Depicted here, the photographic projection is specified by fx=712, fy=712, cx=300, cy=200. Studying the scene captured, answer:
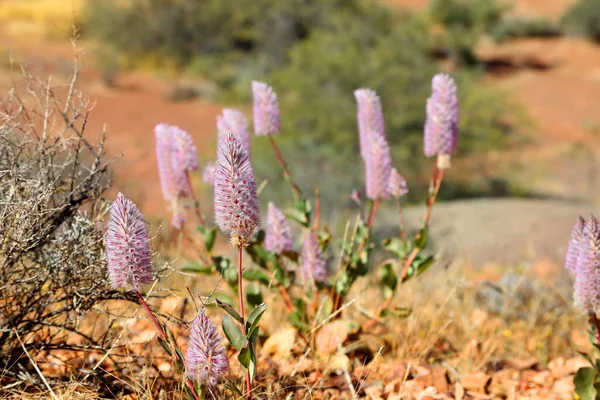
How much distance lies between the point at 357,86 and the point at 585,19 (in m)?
17.3

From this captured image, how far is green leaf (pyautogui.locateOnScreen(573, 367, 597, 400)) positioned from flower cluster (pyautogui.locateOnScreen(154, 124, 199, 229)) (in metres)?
1.55

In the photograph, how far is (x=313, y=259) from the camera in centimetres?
286

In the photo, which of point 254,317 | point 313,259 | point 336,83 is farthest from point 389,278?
point 336,83

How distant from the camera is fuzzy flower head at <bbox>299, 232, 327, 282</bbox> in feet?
9.32

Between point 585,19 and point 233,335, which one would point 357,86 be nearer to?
point 233,335

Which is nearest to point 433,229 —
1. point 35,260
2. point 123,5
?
point 35,260

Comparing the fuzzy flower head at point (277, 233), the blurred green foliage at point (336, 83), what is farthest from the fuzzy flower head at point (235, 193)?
the blurred green foliage at point (336, 83)

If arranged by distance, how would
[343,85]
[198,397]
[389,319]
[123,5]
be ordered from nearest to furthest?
[198,397], [389,319], [343,85], [123,5]

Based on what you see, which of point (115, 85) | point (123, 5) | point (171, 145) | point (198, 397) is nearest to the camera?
point (198, 397)

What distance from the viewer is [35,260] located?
8.33 ft

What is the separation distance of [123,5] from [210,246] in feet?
73.2

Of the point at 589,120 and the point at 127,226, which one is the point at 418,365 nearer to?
the point at 127,226

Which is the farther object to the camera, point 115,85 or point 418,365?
point 115,85

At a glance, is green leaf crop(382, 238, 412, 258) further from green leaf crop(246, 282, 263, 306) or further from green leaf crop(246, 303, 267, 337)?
green leaf crop(246, 303, 267, 337)
